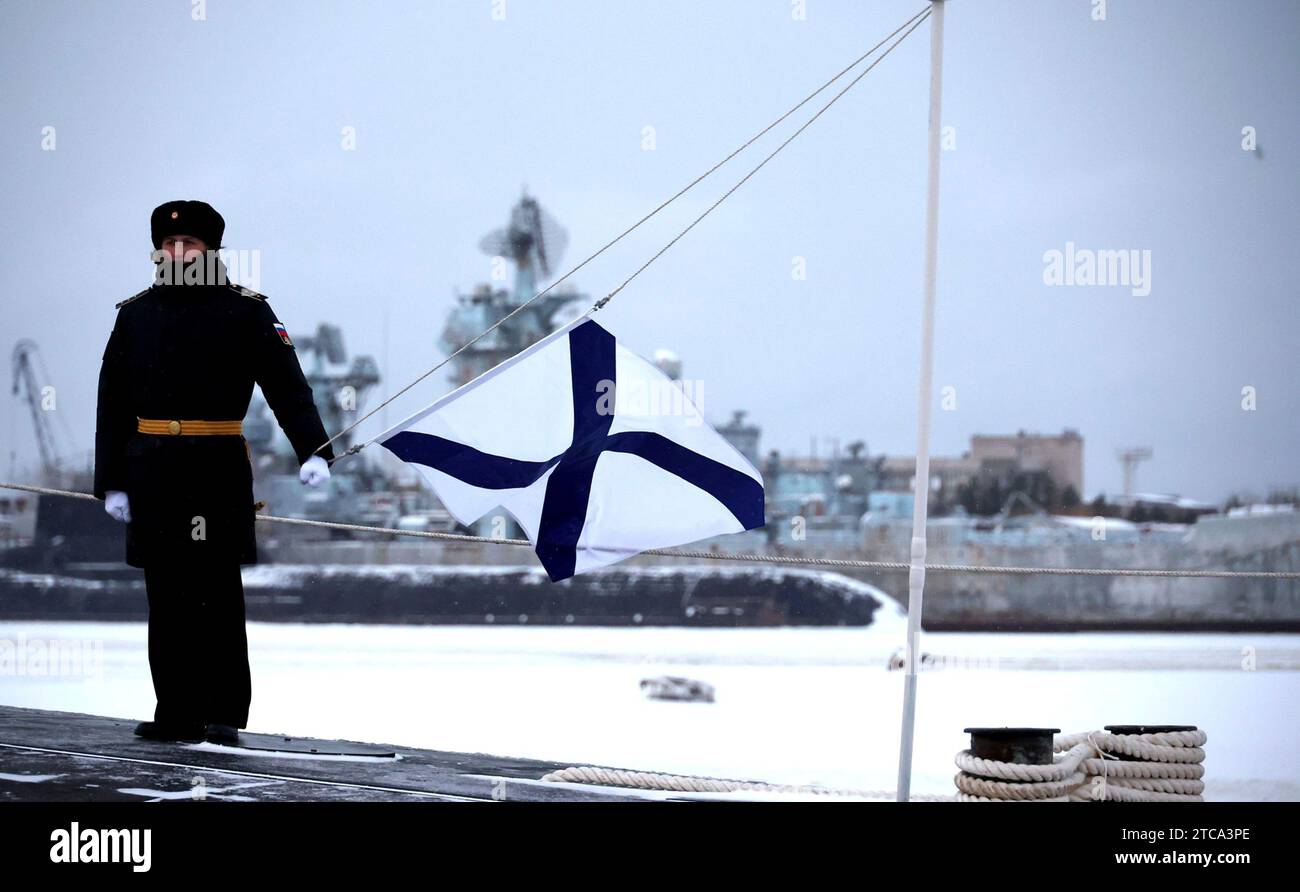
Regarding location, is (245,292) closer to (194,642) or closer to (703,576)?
(194,642)

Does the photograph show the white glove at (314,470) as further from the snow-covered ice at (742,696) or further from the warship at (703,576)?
the warship at (703,576)

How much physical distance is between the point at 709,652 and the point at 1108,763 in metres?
25.3

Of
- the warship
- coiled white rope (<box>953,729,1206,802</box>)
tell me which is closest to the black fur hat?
coiled white rope (<box>953,729,1206,802</box>)

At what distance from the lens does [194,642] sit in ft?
13.6

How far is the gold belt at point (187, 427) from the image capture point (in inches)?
162

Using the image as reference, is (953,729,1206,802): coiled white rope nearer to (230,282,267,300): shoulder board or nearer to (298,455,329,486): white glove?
(298,455,329,486): white glove

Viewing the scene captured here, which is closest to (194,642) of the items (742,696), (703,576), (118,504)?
(118,504)

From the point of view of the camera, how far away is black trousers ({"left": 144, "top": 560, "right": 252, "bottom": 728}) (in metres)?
4.12

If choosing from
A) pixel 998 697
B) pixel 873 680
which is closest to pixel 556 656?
pixel 873 680

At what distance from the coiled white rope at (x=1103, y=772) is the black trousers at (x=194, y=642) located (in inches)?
84.4

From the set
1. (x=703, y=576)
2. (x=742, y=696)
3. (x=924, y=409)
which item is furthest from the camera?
(x=703, y=576)

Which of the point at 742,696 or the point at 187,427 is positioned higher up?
the point at 187,427

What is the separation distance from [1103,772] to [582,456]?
1536mm

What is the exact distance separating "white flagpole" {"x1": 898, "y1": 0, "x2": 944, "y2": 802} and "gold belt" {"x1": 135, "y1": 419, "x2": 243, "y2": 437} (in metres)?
2.05
